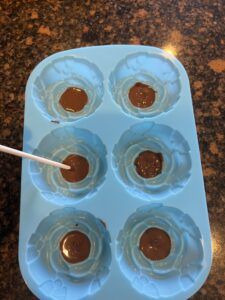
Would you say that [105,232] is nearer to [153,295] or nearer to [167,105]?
[153,295]

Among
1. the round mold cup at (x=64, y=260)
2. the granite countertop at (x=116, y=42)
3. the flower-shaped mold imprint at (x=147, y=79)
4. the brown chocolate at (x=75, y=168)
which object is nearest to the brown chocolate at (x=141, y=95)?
the flower-shaped mold imprint at (x=147, y=79)

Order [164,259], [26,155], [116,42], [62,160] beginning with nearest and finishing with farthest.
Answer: [26,155] < [164,259] < [62,160] < [116,42]

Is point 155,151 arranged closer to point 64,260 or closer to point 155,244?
point 155,244

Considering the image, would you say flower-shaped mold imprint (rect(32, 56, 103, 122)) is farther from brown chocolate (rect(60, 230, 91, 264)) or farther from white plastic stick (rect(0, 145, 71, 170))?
brown chocolate (rect(60, 230, 91, 264))

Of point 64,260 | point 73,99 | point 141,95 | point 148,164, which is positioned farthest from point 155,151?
point 64,260

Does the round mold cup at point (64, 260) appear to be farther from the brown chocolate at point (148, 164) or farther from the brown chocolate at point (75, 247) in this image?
the brown chocolate at point (148, 164)

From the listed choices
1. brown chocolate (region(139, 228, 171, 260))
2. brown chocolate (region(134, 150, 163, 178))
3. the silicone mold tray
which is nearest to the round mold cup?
the silicone mold tray
